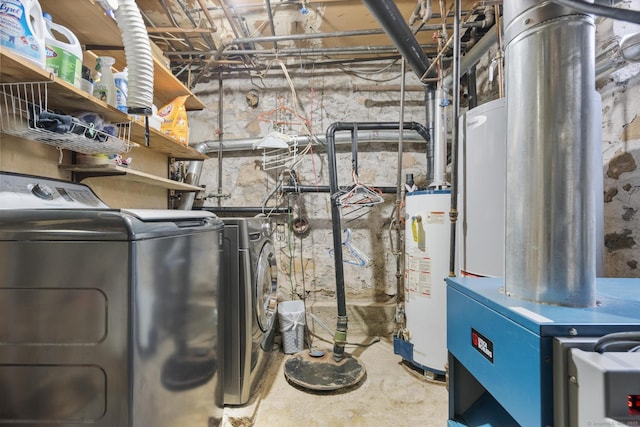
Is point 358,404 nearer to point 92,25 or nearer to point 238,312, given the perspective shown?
point 238,312

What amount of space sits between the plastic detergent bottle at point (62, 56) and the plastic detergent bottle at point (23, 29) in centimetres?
7

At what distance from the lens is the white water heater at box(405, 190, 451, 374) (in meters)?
1.89

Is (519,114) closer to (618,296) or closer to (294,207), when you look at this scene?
(618,296)

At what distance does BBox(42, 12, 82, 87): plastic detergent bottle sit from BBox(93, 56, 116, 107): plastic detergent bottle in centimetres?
15

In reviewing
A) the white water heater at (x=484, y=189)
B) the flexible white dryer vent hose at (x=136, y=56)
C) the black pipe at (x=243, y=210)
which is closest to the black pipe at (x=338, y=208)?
the black pipe at (x=243, y=210)

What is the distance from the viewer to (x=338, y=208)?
2373 millimetres

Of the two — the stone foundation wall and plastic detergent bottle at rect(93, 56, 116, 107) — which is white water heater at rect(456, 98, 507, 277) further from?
plastic detergent bottle at rect(93, 56, 116, 107)

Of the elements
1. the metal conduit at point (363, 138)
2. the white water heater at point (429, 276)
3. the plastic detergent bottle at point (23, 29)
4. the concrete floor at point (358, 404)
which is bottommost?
the concrete floor at point (358, 404)

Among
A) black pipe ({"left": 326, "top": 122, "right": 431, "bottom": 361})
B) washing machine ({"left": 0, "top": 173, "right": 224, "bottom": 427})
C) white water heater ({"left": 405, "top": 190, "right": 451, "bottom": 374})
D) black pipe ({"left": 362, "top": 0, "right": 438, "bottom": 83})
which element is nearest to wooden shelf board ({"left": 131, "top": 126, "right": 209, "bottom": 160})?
washing machine ({"left": 0, "top": 173, "right": 224, "bottom": 427})

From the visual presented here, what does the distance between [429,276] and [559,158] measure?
4.59 ft

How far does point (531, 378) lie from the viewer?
0.55 meters

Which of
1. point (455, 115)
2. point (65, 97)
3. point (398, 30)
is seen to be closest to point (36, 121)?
point (65, 97)

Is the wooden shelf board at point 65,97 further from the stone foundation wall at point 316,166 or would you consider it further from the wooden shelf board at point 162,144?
the stone foundation wall at point 316,166

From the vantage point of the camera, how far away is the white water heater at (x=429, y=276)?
1.89 metres
